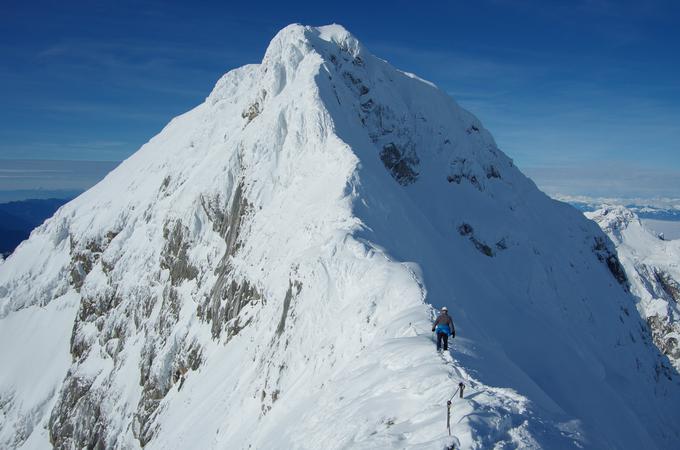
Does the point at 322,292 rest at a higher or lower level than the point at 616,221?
lower

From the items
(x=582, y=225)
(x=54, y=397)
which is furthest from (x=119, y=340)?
(x=582, y=225)

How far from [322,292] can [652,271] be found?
5001 inches

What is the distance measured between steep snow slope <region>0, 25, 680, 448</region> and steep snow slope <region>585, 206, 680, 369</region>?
125 feet

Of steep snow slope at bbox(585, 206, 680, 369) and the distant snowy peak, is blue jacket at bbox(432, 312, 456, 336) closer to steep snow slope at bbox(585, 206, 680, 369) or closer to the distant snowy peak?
steep snow slope at bbox(585, 206, 680, 369)

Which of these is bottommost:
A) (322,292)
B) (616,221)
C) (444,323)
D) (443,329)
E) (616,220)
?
(322,292)

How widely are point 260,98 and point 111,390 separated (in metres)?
32.5

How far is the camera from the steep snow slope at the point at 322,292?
16.0 meters

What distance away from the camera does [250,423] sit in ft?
80.3

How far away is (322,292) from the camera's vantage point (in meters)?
24.2

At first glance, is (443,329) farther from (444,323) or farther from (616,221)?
(616,221)

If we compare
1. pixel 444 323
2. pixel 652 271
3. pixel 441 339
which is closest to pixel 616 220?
pixel 652 271

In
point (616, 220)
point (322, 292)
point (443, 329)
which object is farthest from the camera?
point (616, 220)

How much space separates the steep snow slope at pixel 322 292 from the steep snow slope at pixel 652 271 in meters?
38.1

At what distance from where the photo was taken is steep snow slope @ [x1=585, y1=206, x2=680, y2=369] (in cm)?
9686
